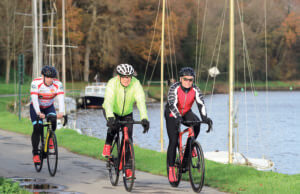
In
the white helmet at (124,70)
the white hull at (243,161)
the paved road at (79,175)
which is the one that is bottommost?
the white hull at (243,161)

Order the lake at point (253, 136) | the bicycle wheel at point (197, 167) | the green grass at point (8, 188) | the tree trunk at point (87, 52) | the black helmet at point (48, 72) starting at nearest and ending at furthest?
the green grass at point (8, 188), the bicycle wheel at point (197, 167), the black helmet at point (48, 72), the lake at point (253, 136), the tree trunk at point (87, 52)

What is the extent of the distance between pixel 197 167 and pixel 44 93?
3.45 metres

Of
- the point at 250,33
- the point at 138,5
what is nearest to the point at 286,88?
the point at 250,33

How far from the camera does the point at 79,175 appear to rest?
10234 mm

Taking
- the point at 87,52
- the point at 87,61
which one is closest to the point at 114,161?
the point at 87,61

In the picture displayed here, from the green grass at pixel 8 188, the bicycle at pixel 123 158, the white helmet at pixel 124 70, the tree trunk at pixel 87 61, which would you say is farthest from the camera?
the tree trunk at pixel 87 61

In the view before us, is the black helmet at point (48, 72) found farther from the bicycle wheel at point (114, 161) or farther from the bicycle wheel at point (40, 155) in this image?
the bicycle wheel at point (114, 161)

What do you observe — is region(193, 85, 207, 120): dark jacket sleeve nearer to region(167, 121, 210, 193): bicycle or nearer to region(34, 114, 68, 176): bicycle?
region(167, 121, 210, 193): bicycle

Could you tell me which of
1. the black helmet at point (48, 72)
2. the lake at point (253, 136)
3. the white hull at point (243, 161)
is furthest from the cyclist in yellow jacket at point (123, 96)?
the white hull at point (243, 161)

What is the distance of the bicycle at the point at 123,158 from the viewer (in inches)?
334

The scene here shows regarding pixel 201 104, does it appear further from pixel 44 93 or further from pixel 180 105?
pixel 44 93

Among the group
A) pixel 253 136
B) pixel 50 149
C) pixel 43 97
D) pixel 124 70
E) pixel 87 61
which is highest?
pixel 124 70

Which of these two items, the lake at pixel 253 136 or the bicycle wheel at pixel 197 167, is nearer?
the bicycle wheel at pixel 197 167

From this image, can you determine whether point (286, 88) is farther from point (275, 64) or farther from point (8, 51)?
point (8, 51)
